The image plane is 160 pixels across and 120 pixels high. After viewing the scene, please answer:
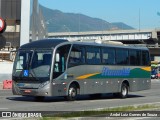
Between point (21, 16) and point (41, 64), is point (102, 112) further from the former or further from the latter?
point (21, 16)

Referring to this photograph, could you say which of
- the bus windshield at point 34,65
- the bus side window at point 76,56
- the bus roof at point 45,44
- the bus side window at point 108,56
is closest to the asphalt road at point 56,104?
the bus windshield at point 34,65

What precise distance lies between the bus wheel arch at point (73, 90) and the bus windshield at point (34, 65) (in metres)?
1.74

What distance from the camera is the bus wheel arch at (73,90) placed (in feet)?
77.8

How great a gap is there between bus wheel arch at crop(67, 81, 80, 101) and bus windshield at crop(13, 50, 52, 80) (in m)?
1.74

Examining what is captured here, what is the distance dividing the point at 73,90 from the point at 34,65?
8.30ft

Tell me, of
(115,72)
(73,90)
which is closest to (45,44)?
(73,90)

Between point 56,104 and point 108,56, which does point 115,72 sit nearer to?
point 108,56

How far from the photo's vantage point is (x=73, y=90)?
2395cm

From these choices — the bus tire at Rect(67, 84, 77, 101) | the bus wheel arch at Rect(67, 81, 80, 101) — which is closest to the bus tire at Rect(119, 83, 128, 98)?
the bus wheel arch at Rect(67, 81, 80, 101)

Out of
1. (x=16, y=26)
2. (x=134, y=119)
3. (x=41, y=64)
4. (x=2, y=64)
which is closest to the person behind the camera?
(x=134, y=119)

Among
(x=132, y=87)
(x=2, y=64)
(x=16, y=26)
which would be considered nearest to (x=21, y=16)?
(x=16, y=26)

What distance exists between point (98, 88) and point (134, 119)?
10825 mm

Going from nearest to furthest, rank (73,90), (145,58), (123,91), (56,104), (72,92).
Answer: (56,104) → (72,92) → (73,90) → (123,91) → (145,58)

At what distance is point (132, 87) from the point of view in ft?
95.0
